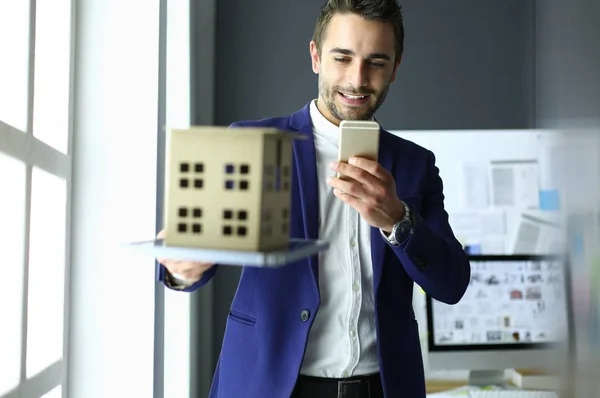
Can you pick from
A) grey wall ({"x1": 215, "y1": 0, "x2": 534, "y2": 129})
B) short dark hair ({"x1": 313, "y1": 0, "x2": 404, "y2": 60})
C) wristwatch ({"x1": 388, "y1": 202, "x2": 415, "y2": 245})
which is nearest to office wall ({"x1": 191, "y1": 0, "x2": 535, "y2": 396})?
grey wall ({"x1": 215, "y1": 0, "x2": 534, "y2": 129})

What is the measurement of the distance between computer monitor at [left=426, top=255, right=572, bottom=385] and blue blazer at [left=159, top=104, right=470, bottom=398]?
1.24 meters

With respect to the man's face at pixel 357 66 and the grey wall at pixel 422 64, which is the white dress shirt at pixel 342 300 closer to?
the man's face at pixel 357 66

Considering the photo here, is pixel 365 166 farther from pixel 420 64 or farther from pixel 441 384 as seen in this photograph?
pixel 420 64

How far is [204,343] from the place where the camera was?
10.1 feet

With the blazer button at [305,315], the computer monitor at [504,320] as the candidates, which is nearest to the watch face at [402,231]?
the blazer button at [305,315]

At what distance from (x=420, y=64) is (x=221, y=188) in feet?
7.88

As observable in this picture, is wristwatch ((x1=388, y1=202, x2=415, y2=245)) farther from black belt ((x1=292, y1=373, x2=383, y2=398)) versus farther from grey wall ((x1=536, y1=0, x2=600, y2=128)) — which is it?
grey wall ((x1=536, y1=0, x2=600, y2=128))

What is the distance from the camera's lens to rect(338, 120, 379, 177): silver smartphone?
1126 mm

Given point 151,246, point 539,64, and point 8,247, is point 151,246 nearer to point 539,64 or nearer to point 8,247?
point 8,247

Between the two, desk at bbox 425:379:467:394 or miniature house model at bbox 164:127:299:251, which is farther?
desk at bbox 425:379:467:394

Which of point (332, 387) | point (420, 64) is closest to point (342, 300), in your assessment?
point (332, 387)

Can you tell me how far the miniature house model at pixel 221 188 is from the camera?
1.02 m

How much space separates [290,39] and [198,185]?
2310mm

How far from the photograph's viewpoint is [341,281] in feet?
4.76
